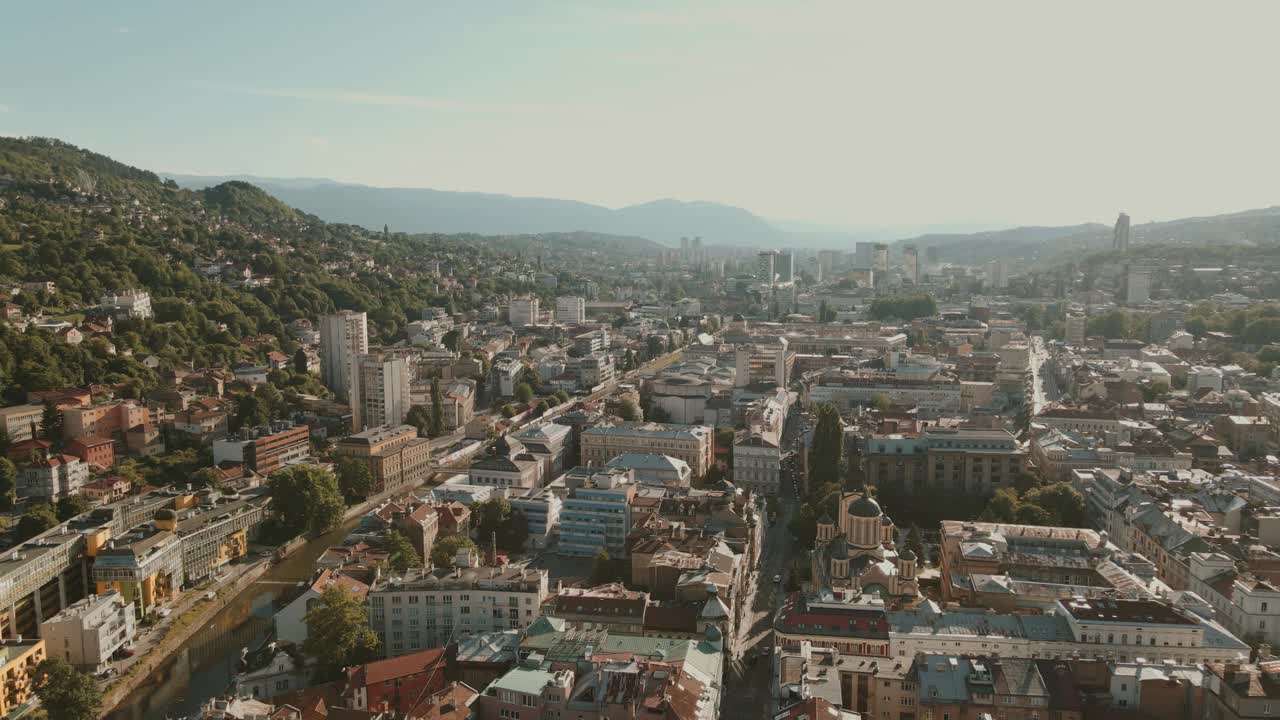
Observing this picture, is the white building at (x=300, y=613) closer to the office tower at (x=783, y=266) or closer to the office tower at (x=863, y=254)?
the office tower at (x=783, y=266)

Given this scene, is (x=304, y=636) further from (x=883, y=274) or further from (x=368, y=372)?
(x=883, y=274)

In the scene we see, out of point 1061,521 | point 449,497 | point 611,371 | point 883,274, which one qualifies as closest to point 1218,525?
point 1061,521

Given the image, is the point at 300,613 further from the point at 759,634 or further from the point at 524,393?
the point at 524,393

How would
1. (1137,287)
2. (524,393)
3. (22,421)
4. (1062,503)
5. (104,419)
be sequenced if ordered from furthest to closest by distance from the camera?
(1137,287) → (524,393) → (104,419) → (22,421) → (1062,503)

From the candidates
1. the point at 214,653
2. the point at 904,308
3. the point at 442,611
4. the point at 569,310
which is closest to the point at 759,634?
the point at 442,611

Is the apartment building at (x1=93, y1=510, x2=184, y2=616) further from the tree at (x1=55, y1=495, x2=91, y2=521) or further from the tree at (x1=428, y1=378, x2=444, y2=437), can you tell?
the tree at (x1=428, y1=378, x2=444, y2=437)

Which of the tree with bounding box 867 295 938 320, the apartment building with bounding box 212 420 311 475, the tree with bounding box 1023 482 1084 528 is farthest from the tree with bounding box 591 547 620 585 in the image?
the tree with bounding box 867 295 938 320
